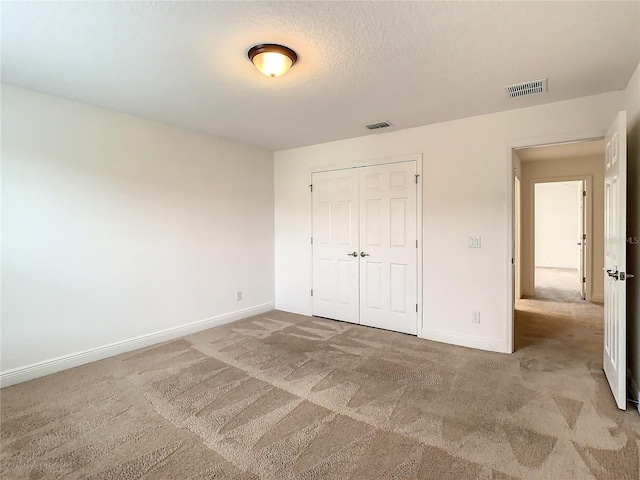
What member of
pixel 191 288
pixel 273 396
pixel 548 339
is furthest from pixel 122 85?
pixel 548 339

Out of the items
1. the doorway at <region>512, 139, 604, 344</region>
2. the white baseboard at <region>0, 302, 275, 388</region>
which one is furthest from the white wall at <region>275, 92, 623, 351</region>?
the white baseboard at <region>0, 302, 275, 388</region>

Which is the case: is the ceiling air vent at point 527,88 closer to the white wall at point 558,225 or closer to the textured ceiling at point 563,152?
the textured ceiling at point 563,152

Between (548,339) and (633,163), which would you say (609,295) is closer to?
(633,163)

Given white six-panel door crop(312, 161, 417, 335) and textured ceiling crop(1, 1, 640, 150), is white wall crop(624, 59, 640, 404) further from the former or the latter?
white six-panel door crop(312, 161, 417, 335)

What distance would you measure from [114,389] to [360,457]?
2015 millimetres

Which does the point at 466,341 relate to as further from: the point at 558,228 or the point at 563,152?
A: the point at 558,228

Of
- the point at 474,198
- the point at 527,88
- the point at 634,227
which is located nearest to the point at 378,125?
the point at 474,198

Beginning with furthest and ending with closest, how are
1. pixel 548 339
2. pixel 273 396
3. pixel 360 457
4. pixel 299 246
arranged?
pixel 299 246 < pixel 548 339 < pixel 273 396 < pixel 360 457

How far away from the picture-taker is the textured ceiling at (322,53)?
67.1 inches

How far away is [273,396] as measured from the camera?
2.42 metres

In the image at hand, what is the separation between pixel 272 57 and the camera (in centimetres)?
203

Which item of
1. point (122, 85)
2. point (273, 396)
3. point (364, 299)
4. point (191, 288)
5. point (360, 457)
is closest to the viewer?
point (360, 457)

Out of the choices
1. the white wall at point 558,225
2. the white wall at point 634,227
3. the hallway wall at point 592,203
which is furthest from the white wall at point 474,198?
the white wall at point 558,225

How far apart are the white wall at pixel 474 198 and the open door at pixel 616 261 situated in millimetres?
477
